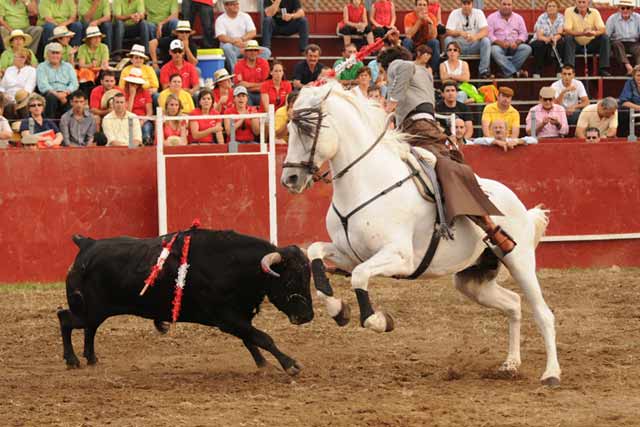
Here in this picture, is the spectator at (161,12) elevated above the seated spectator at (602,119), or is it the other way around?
the spectator at (161,12)

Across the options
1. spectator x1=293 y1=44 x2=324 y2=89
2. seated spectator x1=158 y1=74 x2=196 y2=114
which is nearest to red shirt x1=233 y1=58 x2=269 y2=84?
spectator x1=293 y1=44 x2=324 y2=89

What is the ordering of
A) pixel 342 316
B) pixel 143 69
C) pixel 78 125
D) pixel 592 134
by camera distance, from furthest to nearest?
1. pixel 143 69
2. pixel 592 134
3. pixel 78 125
4. pixel 342 316

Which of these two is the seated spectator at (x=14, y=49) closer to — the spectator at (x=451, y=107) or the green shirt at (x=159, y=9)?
the green shirt at (x=159, y=9)

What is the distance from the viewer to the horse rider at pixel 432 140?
8367 mm

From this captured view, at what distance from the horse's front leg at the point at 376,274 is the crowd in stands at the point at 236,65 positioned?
5612mm

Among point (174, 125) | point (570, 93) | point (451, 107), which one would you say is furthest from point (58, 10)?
point (570, 93)

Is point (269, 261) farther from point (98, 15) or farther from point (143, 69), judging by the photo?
point (98, 15)

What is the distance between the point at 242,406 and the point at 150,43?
398 inches

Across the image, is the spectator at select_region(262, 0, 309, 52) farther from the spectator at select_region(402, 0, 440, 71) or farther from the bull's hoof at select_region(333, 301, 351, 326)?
the bull's hoof at select_region(333, 301, 351, 326)

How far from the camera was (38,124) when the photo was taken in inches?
574

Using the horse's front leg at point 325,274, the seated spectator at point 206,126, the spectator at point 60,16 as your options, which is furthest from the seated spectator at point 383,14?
the horse's front leg at point 325,274

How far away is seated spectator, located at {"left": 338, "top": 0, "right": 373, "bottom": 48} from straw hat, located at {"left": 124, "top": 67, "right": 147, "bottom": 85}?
371 centimetres

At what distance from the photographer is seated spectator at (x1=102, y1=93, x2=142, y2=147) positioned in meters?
14.6

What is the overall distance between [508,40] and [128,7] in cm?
544
